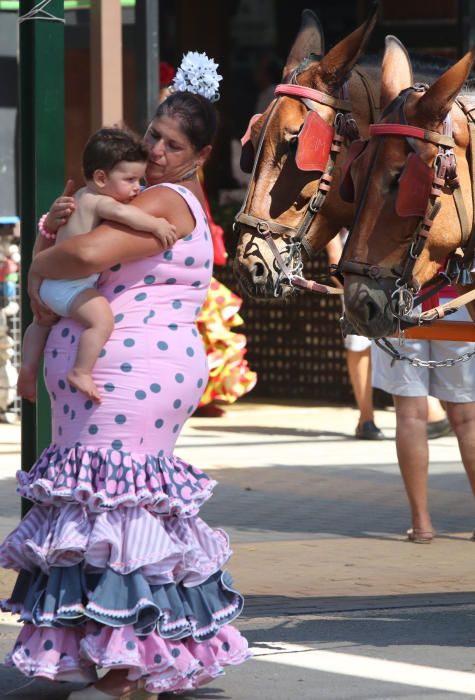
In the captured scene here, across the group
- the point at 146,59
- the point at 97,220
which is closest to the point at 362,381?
the point at 146,59

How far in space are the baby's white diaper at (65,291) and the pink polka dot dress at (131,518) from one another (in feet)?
0.18

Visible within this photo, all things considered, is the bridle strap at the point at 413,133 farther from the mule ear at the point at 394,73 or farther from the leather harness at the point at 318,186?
the leather harness at the point at 318,186

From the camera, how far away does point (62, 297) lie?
16.6ft

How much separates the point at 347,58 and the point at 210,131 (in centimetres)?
191

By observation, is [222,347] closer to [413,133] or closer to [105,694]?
[413,133]

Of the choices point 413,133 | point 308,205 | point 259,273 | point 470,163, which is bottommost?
point 259,273

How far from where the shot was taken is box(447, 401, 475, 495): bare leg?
26.7ft

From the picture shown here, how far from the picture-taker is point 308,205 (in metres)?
6.84

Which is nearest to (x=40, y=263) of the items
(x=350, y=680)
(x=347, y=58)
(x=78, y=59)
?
(x=350, y=680)

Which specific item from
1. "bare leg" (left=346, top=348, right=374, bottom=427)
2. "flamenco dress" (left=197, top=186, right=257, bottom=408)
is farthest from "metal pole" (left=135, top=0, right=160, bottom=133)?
"bare leg" (left=346, top=348, right=374, bottom=427)

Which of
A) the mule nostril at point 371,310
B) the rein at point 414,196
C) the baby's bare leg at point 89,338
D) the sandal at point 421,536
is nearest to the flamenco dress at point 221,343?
the sandal at point 421,536

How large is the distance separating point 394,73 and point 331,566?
9.08 feet

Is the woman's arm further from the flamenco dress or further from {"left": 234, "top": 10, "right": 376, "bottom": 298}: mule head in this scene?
the flamenco dress

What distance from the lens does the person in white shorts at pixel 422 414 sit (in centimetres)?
815
